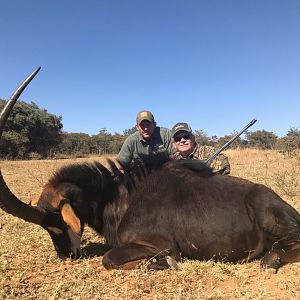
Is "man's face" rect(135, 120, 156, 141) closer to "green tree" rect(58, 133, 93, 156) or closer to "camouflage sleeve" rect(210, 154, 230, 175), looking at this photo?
"camouflage sleeve" rect(210, 154, 230, 175)

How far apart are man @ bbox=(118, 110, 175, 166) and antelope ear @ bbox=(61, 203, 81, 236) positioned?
2718 mm

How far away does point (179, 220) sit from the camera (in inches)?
179

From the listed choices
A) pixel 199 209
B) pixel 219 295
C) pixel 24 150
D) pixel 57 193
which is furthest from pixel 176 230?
pixel 24 150

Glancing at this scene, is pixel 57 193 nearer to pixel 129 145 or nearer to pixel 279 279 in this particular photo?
pixel 279 279

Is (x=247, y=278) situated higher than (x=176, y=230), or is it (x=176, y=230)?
(x=176, y=230)

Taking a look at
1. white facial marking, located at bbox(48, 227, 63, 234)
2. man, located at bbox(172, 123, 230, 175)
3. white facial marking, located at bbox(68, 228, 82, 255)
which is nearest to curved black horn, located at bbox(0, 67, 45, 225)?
white facial marking, located at bbox(48, 227, 63, 234)

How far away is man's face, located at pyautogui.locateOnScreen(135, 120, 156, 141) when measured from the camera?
23.7 feet

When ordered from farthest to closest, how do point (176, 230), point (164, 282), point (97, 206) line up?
1. point (97, 206)
2. point (176, 230)
3. point (164, 282)

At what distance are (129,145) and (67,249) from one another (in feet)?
10.1

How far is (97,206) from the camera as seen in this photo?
4867 millimetres

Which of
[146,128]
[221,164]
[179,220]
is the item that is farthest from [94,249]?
[221,164]

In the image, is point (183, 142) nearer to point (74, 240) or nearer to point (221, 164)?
point (221, 164)

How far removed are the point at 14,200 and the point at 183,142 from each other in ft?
10.9

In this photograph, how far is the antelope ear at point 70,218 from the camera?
446 cm
